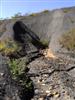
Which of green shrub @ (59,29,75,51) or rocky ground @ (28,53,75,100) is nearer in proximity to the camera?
rocky ground @ (28,53,75,100)

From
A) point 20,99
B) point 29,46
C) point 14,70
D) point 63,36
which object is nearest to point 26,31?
point 29,46

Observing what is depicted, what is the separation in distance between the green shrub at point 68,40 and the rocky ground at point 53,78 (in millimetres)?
823

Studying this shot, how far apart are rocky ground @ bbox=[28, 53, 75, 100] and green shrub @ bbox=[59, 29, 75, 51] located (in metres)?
0.82

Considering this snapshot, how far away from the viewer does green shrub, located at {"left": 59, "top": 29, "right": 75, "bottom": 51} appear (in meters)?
14.2

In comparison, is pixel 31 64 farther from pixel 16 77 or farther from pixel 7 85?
pixel 7 85

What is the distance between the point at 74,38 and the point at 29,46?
3130 mm

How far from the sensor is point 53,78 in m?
11.5

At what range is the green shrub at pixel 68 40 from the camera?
1416cm

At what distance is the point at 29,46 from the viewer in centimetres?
1652

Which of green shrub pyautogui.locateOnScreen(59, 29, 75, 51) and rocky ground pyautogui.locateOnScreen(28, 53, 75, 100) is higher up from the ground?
green shrub pyautogui.locateOnScreen(59, 29, 75, 51)

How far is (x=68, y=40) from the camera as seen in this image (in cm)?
1455

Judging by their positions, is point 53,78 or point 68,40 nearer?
point 53,78

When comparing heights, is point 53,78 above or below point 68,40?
below

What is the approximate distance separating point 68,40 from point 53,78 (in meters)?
3.55
